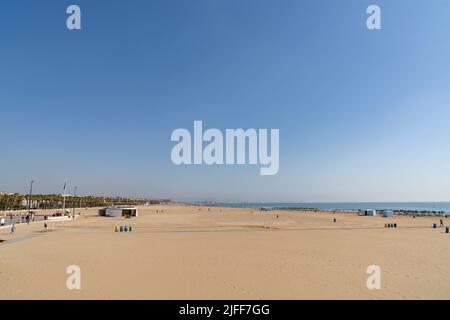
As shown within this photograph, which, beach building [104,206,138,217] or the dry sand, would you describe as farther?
beach building [104,206,138,217]

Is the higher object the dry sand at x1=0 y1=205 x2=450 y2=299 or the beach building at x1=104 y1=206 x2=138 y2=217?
the dry sand at x1=0 y1=205 x2=450 y2=299

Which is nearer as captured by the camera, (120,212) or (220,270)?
(220,270)

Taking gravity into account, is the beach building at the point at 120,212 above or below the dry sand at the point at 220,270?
below

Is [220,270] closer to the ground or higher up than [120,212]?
higher up

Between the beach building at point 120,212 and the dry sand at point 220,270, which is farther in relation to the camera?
the beach building at point 120,212

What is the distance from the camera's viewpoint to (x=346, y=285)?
412 inches

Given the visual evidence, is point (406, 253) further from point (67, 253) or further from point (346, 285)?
point (67, 253)

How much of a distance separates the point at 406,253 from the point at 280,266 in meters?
9.17
